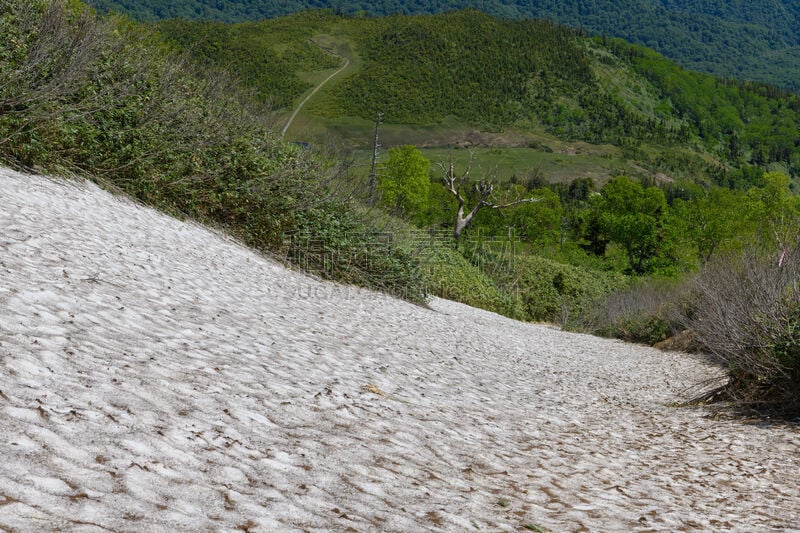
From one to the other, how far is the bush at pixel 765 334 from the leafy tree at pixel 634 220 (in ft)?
184

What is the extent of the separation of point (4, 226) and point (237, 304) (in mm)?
3271

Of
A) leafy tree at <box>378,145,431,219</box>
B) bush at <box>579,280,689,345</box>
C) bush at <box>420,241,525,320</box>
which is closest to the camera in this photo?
bush at <box>579,280,689,345</box>

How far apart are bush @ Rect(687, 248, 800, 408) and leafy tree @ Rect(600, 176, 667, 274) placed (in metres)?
56.0

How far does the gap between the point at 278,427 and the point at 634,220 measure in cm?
6490

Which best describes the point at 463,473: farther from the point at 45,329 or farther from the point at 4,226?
the point at 4,226

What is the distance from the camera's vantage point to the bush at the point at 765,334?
28.3 feet

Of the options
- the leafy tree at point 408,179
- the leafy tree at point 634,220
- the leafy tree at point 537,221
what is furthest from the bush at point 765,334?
the leafy tree at point 537,221

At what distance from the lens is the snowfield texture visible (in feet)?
11.4

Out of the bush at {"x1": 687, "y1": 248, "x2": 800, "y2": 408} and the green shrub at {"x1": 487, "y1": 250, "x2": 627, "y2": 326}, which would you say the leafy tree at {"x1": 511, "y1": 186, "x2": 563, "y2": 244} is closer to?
the green shrub at {"x1": 487, "y1": 250, "x2": 627, "y2": 326}

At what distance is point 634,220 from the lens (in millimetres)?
64688

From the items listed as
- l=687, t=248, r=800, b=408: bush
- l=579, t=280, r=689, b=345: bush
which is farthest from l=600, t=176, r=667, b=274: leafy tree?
l=687, t=248, r=800, b=408: bush

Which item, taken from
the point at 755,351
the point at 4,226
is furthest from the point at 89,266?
the point at 755,351

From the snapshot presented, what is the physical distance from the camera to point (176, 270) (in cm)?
1034

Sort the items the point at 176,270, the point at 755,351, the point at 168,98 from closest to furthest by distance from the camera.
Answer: the point at 755,351 < the point at 176,270 < the point at 168,98
